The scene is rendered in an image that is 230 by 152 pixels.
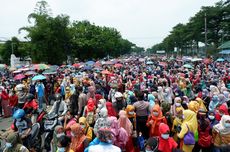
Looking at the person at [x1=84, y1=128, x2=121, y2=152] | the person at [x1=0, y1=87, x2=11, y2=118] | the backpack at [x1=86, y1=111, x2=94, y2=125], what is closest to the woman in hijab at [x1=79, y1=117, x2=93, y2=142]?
the backpack at [x1=86, y1=111, x2=94, y2=125]

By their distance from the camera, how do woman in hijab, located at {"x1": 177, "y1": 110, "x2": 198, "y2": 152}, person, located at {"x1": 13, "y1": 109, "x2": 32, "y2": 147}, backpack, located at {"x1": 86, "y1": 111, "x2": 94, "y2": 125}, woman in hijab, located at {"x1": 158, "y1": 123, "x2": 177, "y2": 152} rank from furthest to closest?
1. backpack, located at {"x1": 86, "y1": 111, "x2": 94, "y2": 125}
2. person, located at {"x1": 13, "y1": 109, "x2": 32, "y2": 147}
3. woman in hijab, located at {"x1": 177, "y1": 110, "x2": 198, "y2": 152}
4. woman in hijab, located at {"x1": 158, "y1": 123, "x2": 177, "y2": 152}

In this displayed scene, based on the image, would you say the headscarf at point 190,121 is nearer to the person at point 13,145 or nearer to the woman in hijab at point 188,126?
the woman in hijab at point 188,126

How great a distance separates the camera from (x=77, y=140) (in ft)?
17.9

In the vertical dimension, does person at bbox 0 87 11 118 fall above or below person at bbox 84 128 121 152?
below

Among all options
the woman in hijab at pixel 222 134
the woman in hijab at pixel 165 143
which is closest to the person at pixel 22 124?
the woman in hijab at pixel 165 143

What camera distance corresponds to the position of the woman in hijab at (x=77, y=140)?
5.38 m

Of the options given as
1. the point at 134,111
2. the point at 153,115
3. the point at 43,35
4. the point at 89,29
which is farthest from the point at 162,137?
the point at 89,29

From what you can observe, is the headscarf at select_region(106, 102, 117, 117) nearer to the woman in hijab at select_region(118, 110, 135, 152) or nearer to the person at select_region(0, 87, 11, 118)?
the woman in hijab at select_region(118, 110, 135, 152)

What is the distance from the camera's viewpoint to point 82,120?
245 inches

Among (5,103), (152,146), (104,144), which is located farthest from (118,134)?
(5,103)

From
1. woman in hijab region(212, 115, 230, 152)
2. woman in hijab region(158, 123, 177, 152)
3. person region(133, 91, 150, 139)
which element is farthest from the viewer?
person region(133, 91, 150, 139)

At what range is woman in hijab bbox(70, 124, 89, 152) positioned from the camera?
212 inches

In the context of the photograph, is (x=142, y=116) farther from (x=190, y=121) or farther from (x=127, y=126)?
(x=190, y=121)

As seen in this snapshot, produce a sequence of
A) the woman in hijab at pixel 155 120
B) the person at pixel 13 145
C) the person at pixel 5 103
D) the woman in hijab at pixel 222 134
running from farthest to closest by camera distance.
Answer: the person at pixel 5 103
the woman in hijab at pixel 155 120
the woman in hijab at pixel 222 134
the person at pixel 13 145
